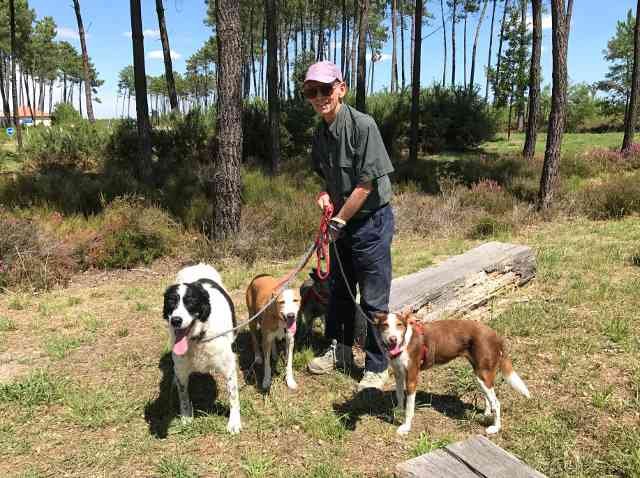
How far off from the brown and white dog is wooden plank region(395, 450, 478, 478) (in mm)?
898

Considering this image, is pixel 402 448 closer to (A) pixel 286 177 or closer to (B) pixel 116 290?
(B) pixel 116 290

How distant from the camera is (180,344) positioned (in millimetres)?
3182

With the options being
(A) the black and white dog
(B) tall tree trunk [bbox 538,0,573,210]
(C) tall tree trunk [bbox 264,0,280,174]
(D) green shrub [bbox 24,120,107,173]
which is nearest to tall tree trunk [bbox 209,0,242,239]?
(A) the black and white dog

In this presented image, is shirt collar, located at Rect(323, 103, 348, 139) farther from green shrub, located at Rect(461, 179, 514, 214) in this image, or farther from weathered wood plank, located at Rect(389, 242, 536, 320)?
green shrub, located at Rect(461, 179, 514, 214)

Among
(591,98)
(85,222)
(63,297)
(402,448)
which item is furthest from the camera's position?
(591,98)

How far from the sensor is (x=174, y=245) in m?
8.07

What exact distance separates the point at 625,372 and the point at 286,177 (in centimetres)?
877

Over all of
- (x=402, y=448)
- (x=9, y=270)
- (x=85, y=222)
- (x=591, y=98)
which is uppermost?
(x=591, y=98)

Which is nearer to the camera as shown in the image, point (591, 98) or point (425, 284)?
point (425, 284)

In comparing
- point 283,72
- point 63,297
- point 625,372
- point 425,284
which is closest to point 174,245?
point 63,297

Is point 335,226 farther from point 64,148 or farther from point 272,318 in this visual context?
point 64,148

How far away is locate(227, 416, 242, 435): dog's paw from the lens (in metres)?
3.46

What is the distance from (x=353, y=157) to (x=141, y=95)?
8.80 m

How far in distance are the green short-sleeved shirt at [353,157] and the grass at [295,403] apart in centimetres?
166
